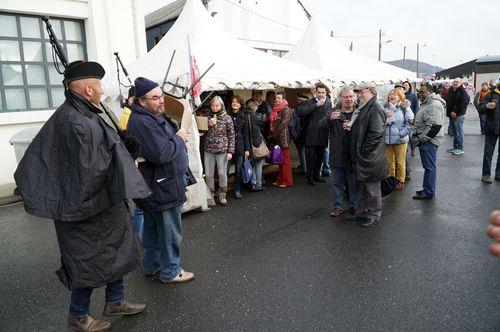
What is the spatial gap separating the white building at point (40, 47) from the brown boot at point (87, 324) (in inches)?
224

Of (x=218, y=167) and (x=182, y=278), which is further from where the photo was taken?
(x=218, y=167)

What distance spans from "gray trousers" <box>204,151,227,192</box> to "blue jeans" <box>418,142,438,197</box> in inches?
123

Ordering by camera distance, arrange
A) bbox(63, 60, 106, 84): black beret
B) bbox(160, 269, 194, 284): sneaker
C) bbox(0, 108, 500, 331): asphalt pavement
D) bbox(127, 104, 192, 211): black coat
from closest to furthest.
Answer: bbox(63, 60, 106, 84): black beret < bbox(0, 108, 500, 331): asphalt pavement < bbox(127, 104, 192, 211): black coat < bbox(160, 269, 194, 284): sneaker

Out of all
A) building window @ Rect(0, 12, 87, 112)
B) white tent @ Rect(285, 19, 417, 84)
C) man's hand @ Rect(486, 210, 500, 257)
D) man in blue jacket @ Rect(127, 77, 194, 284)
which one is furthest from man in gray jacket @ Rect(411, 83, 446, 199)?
building window @ Rect(0, 12, 87, 112)

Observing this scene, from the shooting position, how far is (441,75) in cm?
6750

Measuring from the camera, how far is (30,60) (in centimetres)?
872

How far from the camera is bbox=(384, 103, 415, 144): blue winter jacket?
21.6 ft

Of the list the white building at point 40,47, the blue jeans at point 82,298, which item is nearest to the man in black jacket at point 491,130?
the blue jeans at point 82,298

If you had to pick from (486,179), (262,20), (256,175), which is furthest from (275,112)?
(262,20)

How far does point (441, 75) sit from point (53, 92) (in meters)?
70.6

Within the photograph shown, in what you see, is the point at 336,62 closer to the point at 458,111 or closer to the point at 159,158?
the point at 458,111

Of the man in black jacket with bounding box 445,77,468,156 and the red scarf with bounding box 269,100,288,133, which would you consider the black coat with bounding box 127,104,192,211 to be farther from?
the man in black jacket with bounding box 445,77,468,156

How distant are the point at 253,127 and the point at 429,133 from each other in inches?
112

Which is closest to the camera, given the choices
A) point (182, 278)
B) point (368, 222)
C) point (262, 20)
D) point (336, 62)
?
point (182, 278)
